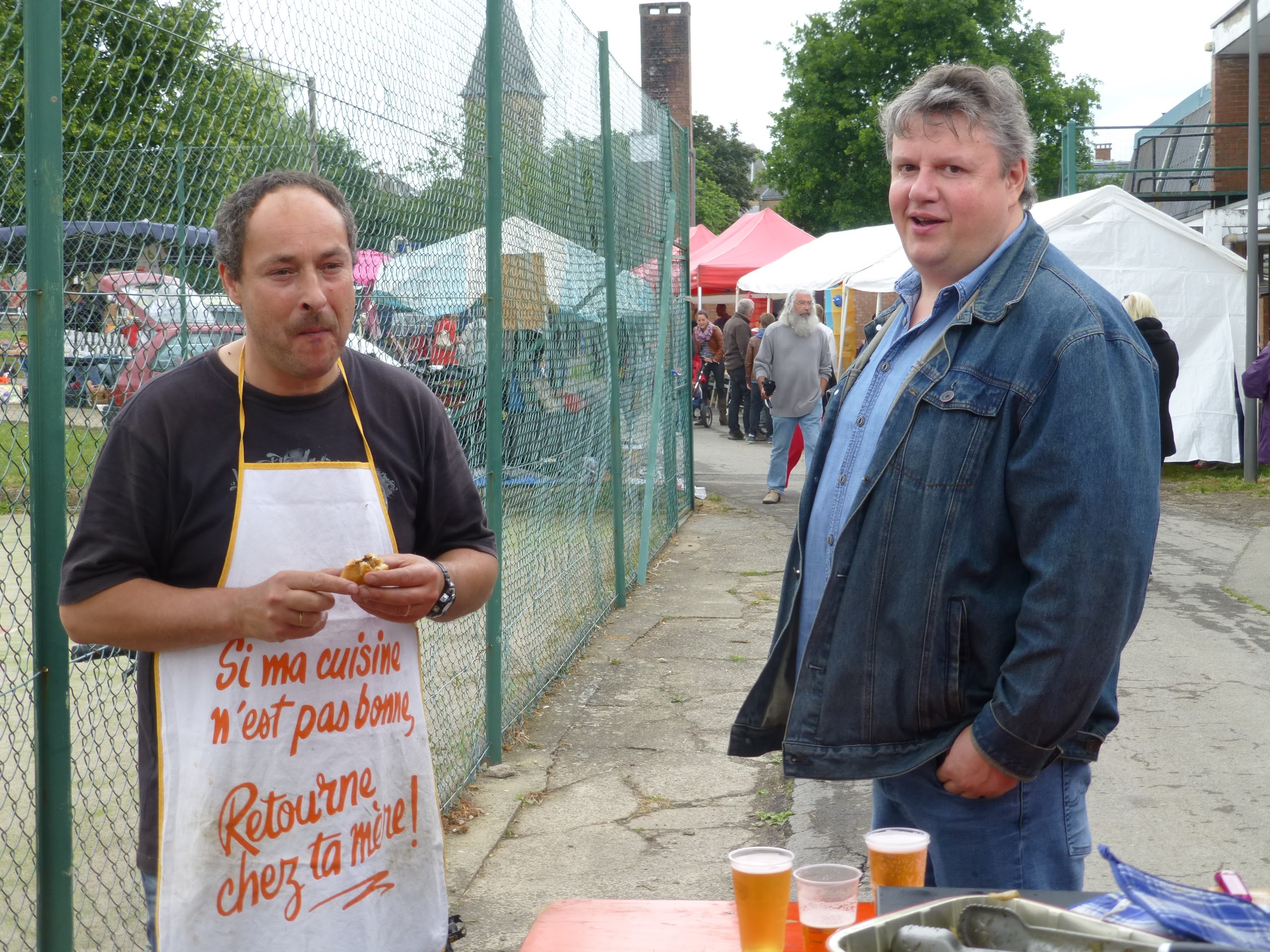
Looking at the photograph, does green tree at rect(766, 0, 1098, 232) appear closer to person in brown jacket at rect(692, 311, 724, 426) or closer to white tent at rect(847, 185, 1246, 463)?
person in brown jacket at rect(692, 311, 724, 426)

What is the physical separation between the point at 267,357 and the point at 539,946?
0.98m

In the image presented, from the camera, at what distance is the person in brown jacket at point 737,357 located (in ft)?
58.0

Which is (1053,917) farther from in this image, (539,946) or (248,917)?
(248,917)

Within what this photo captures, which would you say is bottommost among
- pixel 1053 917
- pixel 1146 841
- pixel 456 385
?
pixel 1146 841

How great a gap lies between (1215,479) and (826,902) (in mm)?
12416

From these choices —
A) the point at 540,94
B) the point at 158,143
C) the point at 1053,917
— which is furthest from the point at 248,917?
the point at 540,94

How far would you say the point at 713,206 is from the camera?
183 ft

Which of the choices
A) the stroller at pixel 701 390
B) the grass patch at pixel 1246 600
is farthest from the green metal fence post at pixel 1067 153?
the grass patch at pixel 1246 600

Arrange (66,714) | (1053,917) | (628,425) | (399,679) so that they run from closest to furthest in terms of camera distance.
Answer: (1053,917) < (399,679) < (66,714) < (628,425)

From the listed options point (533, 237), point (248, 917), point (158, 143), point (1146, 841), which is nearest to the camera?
point (248, 917)

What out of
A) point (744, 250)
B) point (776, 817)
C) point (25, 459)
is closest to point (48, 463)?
point (25, 459)

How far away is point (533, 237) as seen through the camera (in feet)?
17.2

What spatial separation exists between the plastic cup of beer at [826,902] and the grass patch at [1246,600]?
6.52 metres

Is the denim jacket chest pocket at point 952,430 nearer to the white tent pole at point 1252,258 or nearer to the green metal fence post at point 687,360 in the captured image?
the green metal fence post at point 687,360
